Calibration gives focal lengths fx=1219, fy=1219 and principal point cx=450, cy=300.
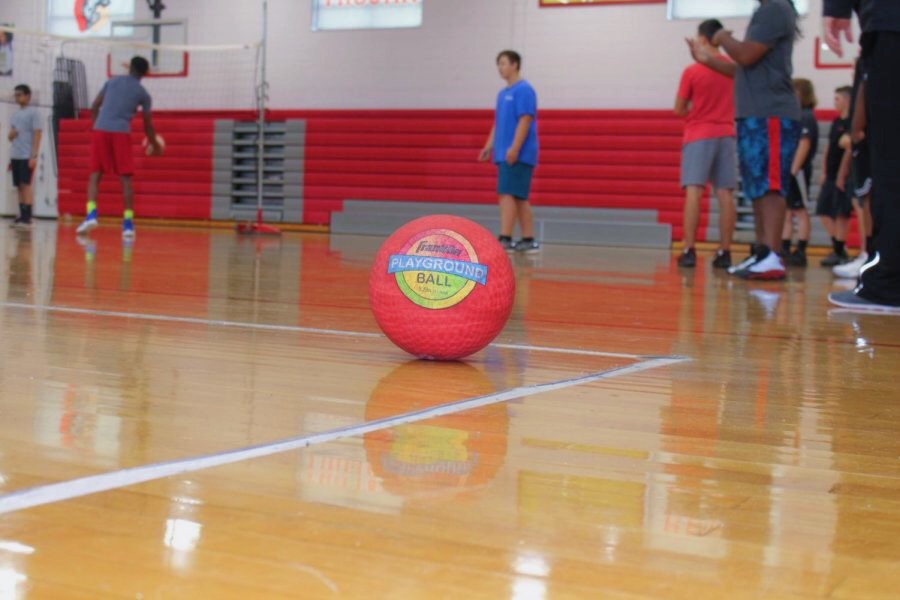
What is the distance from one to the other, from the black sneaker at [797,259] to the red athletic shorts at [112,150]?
5855 millimetres

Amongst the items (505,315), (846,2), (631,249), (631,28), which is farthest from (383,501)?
(631,28)

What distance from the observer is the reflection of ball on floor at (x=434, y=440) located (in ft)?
5.65

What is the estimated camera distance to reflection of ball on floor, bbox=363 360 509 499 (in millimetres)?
1722

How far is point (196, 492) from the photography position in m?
1.58

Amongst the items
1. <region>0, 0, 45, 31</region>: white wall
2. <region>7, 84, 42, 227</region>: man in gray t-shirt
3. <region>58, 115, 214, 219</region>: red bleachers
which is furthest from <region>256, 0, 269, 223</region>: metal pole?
<region>0, 0, 45, 31</region>: white wall

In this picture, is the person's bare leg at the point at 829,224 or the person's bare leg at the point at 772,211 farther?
the person's bare leg at the point at 829,224

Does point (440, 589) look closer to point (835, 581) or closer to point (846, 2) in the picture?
point (835, 581)

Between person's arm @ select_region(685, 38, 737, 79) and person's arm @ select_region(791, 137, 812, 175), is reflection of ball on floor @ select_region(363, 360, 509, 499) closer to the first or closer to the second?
person's arm @ select_region(685, 38, 737, 79)

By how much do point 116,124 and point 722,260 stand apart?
5.82 m

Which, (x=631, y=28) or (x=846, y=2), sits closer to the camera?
(x=846, y=2)

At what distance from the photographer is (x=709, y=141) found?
8.27 metres

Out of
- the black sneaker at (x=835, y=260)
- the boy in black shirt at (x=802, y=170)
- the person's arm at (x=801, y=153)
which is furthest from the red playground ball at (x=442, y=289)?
the person's arm at (x=801, y=153)

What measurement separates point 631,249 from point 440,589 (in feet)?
38.6

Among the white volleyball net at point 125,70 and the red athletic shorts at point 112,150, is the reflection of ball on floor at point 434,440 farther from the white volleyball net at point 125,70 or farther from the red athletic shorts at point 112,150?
the white volleyball net at point 125,70
